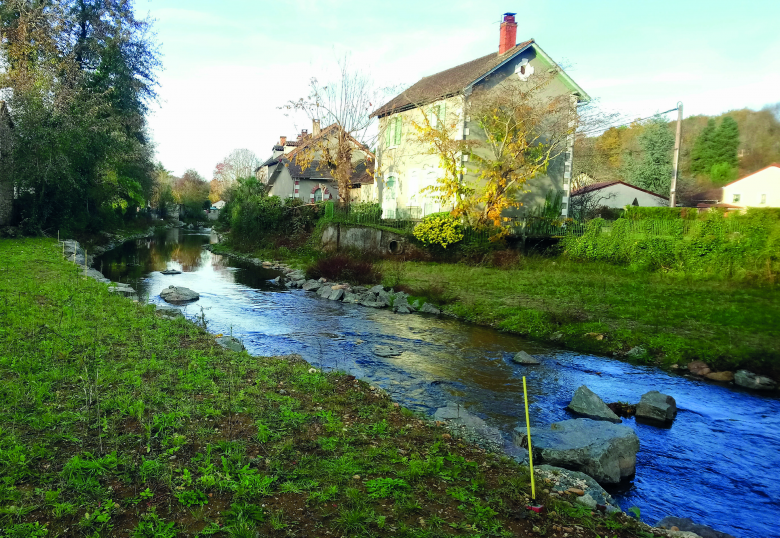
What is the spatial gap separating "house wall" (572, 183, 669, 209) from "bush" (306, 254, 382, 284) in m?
29.0

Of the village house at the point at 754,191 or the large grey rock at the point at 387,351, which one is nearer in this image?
the large grey rock at the point at 387,351

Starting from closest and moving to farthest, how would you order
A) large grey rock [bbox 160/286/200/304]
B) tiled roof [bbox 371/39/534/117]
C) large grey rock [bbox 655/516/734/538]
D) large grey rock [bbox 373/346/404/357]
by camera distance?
1. large grey rock [bbox 655/516/734/538]
2. large grey rock [bbox 373/346/404/357]
3. large grey rock [bbox 160/286/200/304]
4. tiled roof [bbox 371/39/534/117]

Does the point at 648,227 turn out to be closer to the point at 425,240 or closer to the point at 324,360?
the point at 425,240

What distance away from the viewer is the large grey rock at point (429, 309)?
617 inches

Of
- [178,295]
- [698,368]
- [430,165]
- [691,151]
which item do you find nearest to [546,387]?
[698,368]

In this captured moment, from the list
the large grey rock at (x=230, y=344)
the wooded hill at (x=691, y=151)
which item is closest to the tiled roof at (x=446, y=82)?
the wooded hill at (x=691, y=151)

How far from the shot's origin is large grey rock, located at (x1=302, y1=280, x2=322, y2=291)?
63.6 ft

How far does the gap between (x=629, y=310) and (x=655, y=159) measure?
44.6m

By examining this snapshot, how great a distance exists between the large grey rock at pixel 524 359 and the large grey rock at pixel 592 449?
12.8 feet

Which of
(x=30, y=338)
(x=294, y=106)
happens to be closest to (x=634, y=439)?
(x=30, y=338)

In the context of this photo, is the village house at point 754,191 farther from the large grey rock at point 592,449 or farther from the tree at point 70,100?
the tree at point 70,100

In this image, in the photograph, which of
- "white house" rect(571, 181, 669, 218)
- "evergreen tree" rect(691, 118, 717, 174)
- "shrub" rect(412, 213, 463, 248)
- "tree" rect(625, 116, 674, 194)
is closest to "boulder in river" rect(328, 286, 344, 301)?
"shrub" rect(412, 213, 463, 248)

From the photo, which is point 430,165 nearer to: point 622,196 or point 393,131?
point 393,131

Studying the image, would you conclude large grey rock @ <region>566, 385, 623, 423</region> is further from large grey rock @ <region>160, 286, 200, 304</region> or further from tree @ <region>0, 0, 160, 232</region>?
tree @ <region>0, 0, 160, 232</region>
